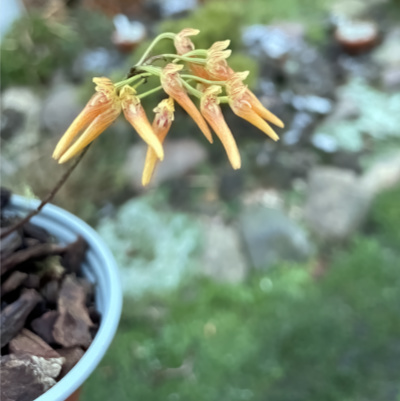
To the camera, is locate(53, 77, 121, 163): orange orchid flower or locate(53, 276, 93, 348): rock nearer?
locate(53, 77, 121, 163): orange orchid flower

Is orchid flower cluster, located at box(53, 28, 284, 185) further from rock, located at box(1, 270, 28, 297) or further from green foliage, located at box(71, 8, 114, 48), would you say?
green foliage, located at box(71, 8, 114, 48)

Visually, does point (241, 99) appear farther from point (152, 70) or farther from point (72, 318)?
point (72, 318)

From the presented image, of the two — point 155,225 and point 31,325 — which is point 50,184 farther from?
point 31,325

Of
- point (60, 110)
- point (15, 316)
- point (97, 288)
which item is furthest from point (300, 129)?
point (15, 316)

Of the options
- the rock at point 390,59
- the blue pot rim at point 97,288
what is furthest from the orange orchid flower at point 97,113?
the rock at point 390,59

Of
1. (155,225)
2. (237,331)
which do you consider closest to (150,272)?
(155,225)

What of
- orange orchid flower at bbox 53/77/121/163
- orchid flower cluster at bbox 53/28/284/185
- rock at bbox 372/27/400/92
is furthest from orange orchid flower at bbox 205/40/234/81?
rock at bbox 372/27/400/92
